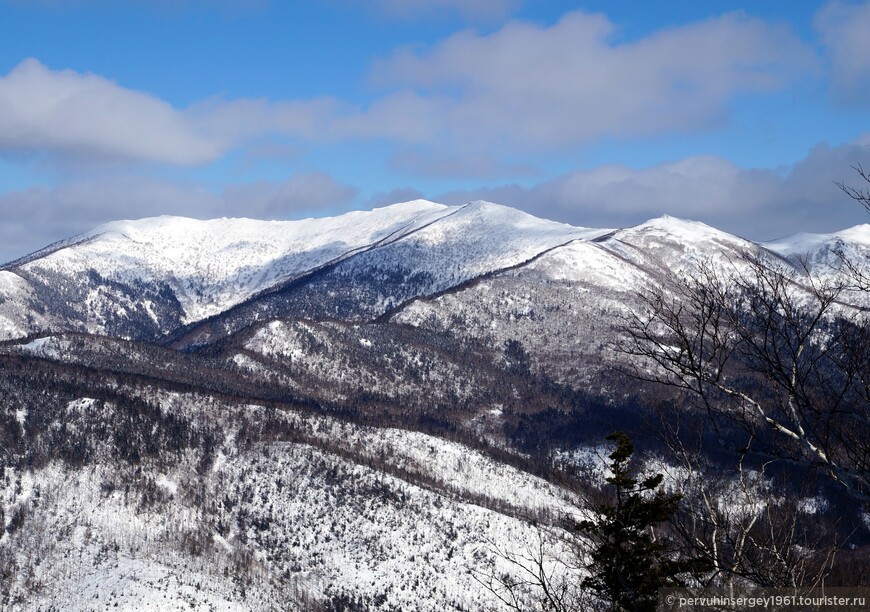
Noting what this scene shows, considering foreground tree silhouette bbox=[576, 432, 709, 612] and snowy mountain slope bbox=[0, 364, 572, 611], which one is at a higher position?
foreground tree silhouette bbox=[576, 432, 709, 612]

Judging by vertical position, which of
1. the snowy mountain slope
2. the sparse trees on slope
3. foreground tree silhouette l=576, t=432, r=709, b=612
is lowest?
the snowy mountain slope

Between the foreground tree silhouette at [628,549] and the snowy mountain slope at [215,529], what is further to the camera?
the snowy mountain slope at [215,529]

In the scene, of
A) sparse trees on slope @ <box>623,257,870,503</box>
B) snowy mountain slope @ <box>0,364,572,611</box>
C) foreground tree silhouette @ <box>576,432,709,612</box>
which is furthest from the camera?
snowy mountain slope @ <box>0,364,572,611</box>

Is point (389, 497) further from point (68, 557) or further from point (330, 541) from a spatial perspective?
point (68, 557)

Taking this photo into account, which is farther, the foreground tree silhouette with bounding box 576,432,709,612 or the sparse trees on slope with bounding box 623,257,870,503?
the foreground tree silhouette with bounding box 576,432,709,612

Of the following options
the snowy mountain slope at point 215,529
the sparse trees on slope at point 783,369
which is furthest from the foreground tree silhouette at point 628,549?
the snowy mountain slope at point 215,529

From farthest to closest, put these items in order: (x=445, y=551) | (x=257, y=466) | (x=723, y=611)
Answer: (x=257, y=466) → (x=445, y=551) → (x=723, y=611)

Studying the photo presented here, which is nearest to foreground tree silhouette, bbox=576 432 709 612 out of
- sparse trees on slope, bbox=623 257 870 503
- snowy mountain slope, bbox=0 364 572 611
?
sparse trees on slope, bbox=623 257 870 503

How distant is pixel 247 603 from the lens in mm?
146250

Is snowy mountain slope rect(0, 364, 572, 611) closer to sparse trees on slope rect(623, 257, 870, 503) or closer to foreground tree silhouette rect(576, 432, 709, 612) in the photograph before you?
foreground tree silhouette rect(576, 432, 709, 612)

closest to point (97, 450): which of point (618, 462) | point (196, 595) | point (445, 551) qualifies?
point (196, 595)

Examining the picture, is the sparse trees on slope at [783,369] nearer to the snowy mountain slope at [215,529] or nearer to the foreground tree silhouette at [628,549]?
the foreground tree silhouette at [628,549]

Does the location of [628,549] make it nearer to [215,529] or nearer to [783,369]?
[783,369]

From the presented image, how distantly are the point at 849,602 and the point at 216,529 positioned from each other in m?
180
